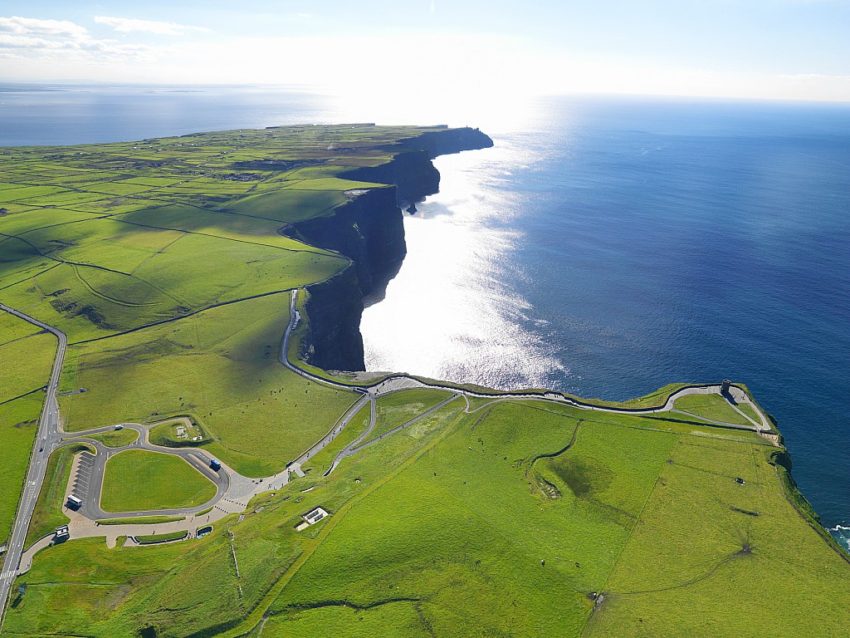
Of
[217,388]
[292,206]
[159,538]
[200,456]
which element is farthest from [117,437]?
[292,206]

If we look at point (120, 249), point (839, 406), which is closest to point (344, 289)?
point (120, 249)

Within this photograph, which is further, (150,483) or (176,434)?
(176,434)

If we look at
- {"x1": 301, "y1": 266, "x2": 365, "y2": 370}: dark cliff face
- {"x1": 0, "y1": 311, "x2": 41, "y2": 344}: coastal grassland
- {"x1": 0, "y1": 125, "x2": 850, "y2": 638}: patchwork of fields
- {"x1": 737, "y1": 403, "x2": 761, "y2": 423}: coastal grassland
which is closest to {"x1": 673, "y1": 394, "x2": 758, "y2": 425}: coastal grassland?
{"x1": 0, "y1": 125, "x2": 850, "y2": 638}: patchwork of fields

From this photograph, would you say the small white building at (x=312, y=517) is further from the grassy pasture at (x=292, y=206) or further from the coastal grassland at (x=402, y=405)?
the grassy pasture at (x=292, y=206)

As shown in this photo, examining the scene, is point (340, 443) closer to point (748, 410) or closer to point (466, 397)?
point (466, 397)

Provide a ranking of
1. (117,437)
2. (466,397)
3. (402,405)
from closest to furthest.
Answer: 1. (117,437)
2. (402,405)
3. (466,397)

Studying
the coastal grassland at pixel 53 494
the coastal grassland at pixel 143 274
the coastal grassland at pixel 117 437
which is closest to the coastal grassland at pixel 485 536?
the coastal grassland at pixel 53 494

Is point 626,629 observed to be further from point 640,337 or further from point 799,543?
point 640,337
